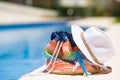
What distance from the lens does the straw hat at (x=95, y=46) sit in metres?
5.06

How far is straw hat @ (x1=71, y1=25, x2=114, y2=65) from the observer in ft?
16.6

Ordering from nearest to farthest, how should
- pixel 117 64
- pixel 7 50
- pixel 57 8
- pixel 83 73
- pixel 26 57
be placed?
pixel 83 73, pixel 117 64, pixel 26 57, pixel 7 50, pixel 57 8

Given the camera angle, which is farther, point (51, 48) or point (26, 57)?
point (26, 57)

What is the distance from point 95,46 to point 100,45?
2.4 inches

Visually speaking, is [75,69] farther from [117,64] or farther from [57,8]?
[57,8]

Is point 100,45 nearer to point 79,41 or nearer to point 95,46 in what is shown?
point 95,46

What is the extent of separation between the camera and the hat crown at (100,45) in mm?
5066

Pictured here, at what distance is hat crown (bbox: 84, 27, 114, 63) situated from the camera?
199 inches

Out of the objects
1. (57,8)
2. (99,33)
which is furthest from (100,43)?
(57,8)

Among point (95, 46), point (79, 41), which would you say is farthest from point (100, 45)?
point (79, 41)

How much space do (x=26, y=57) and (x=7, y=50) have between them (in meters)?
1.41

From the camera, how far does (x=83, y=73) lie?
506 cm

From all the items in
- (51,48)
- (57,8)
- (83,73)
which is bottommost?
(83,73)

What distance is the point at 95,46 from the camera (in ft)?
16.9
